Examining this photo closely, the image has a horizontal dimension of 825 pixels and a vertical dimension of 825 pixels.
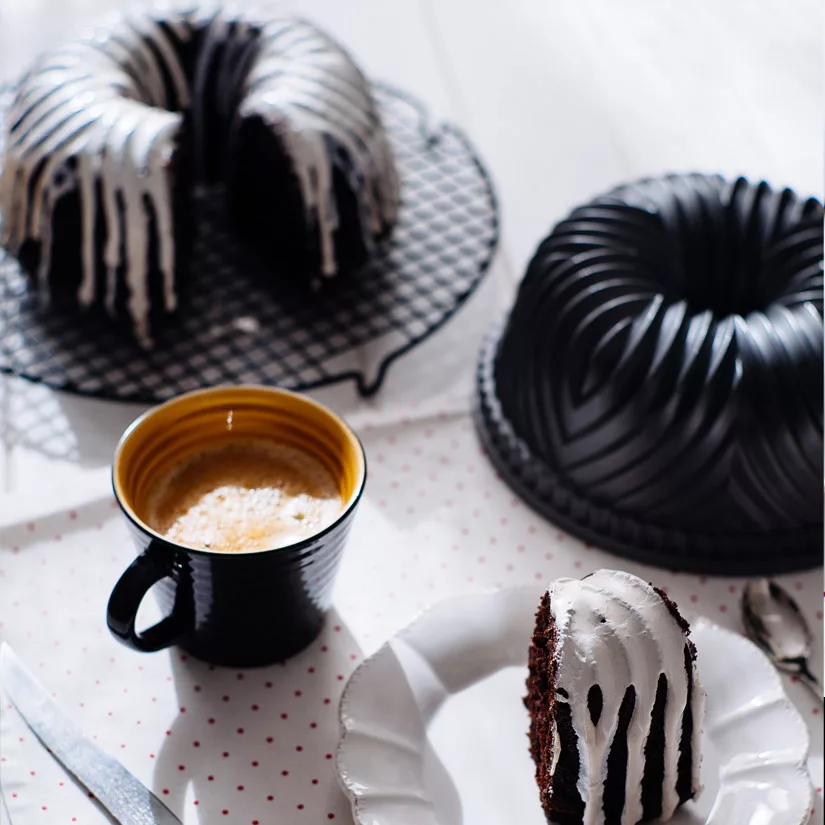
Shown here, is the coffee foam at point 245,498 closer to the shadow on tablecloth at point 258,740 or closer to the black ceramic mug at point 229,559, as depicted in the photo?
the black ceramic mug at point 229,559

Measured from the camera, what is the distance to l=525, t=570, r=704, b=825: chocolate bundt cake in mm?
571

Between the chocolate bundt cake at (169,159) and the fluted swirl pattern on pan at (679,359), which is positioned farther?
the chocolate bundt cake at (169,159)

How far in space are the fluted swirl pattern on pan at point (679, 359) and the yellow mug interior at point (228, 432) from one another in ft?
0.63

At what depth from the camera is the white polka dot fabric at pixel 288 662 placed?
0.67 meters

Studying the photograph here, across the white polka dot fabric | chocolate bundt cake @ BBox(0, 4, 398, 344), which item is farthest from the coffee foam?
chocolate bundt cake @ BBox(0, 4, 398, 344)

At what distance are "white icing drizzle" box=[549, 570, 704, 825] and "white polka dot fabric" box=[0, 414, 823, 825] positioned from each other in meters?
0.12

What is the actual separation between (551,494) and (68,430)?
38cm

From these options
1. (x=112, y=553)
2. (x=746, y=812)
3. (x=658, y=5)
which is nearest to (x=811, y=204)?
(x=746, y=812)

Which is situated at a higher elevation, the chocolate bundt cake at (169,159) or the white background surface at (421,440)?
the chocolate bundt cake at (169,159)

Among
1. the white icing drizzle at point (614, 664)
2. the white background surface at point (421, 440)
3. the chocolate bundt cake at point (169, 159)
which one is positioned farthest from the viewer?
the chocolate bundt cake at point (169, 159)

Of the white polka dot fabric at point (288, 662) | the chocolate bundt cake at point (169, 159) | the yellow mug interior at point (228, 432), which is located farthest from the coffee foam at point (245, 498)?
the chocolate bundt cake at point (169, 159)

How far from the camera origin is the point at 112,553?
0.80 metres

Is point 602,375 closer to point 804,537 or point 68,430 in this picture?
point 804,537

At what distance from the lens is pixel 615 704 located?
1.88ft
